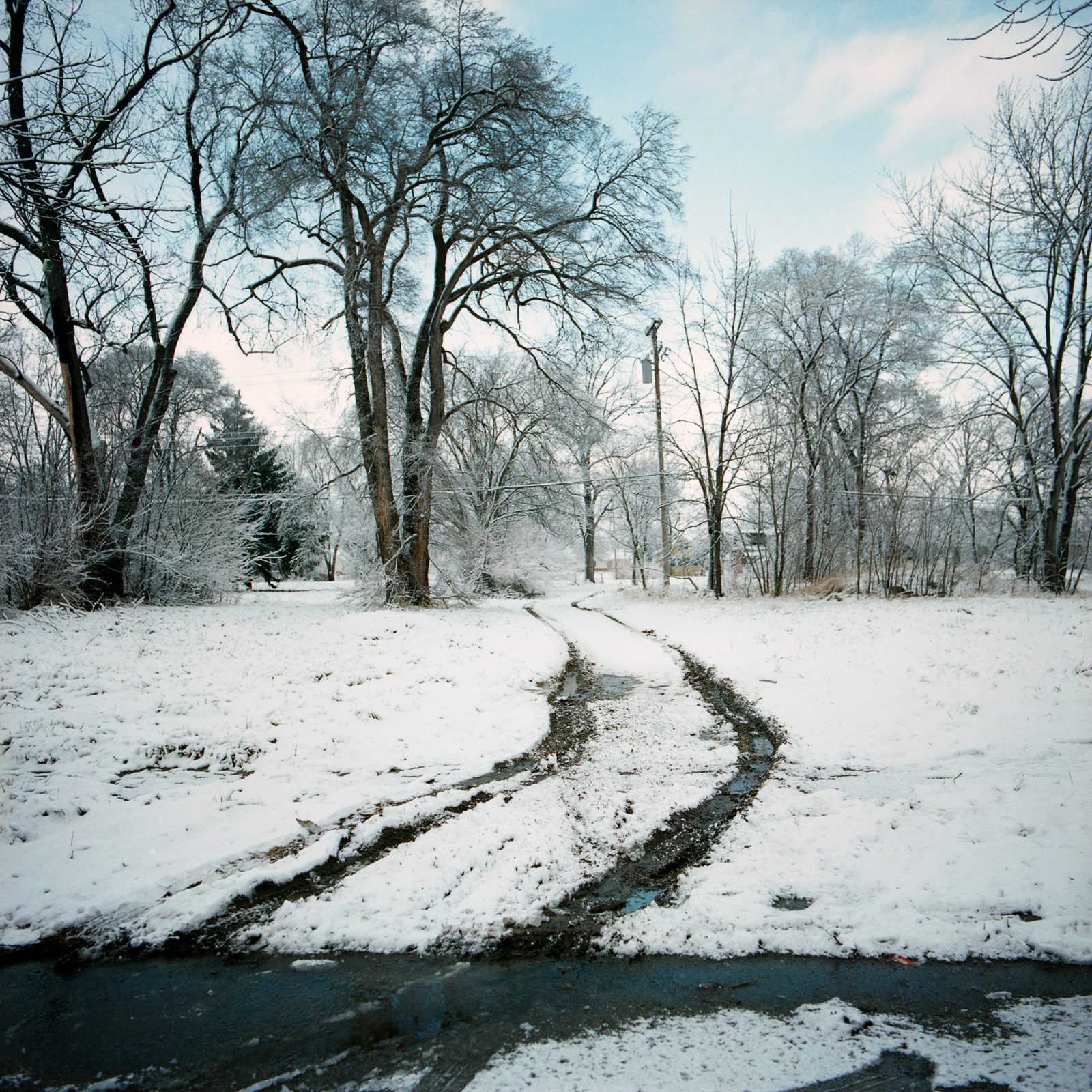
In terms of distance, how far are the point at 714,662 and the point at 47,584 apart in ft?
35.8

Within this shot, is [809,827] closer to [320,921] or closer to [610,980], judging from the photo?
[610,980]

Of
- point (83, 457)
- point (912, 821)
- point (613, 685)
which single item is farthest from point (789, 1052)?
point (83, 457)

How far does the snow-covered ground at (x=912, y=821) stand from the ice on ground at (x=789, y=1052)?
0.36 m

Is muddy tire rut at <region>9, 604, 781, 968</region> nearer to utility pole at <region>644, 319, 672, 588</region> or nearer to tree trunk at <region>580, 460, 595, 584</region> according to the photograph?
utility pole at <region>644, 319, 672, 588</region>

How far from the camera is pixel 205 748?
179 inches

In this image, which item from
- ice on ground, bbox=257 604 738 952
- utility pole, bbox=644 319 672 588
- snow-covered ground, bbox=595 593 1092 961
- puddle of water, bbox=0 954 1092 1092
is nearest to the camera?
puddle of water, bbox=0 954 1092 1092

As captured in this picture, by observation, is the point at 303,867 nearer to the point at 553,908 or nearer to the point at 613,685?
the point at 553,908

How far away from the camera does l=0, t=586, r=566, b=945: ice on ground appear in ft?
9.78

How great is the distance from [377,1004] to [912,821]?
2978 mm

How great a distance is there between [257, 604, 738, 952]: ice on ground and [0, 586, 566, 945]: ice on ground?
0.48 meters

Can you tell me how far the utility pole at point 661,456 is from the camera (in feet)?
60.0

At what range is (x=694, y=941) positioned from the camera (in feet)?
8.02

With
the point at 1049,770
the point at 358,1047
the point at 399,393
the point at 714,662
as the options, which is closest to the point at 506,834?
the point at 358,1047

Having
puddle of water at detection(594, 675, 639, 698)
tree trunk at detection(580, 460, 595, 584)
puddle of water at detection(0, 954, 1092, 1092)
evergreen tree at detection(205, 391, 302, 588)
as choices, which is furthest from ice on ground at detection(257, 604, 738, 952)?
tree trunk at detection(580, 460, 595, 584)
